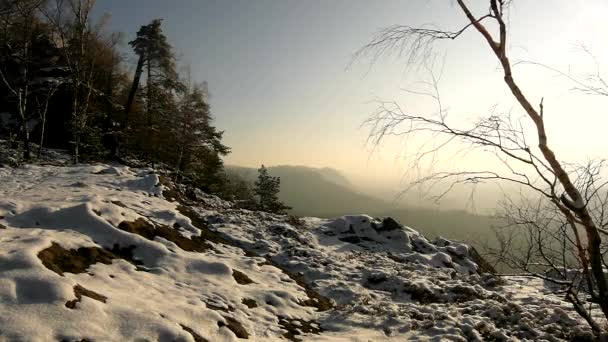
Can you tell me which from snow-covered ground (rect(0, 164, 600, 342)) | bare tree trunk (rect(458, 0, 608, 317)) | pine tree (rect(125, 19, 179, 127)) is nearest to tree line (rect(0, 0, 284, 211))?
pine tree (rect(125, 19, 179, 127))

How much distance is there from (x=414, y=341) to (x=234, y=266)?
5.34 metres

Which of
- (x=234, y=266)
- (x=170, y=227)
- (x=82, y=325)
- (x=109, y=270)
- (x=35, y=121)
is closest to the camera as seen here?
(x=82, y=325)

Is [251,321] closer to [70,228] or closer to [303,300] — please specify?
[303,300]

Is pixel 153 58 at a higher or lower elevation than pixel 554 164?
higher

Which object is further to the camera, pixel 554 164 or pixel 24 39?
pixel 24 39

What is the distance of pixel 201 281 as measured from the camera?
895 cm

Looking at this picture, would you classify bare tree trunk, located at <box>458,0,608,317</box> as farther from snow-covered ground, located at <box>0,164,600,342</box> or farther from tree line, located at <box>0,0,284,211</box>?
tree line, located at <box>0,0,284,211</box>

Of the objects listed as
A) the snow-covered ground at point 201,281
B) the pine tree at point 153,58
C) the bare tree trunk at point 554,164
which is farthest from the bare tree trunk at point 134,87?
the bare tree trunk at point 554,164

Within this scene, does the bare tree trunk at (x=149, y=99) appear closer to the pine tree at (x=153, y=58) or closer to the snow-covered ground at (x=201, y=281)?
the pine tree at (x=153, y=58)

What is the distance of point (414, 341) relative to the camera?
8.22 m

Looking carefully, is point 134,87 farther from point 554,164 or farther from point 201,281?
point 554,164

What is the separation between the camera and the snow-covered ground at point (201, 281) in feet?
18.5

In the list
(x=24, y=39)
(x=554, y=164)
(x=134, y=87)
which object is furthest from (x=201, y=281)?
(x=134, y=87)

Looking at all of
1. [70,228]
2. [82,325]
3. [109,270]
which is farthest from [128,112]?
[82,325]
